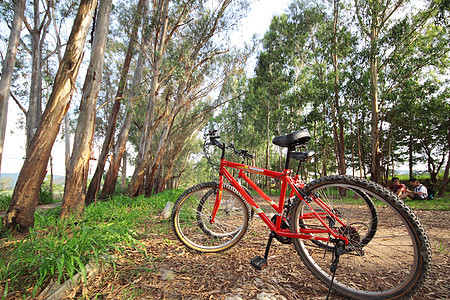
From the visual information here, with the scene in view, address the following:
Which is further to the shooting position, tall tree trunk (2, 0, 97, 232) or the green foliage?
the green foliage

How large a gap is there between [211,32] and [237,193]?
Answer: 928cm

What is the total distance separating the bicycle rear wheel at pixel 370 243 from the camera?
1.36m

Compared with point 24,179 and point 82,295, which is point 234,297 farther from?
point 24,179

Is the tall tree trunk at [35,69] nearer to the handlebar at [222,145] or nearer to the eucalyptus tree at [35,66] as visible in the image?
the eucalyptus tree at [35,66]

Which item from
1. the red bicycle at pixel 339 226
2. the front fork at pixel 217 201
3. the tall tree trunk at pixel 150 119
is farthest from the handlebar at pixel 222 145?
the tall tree trunk at pixel 150 119

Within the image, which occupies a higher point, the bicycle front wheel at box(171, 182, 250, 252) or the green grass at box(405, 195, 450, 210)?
the bicycle front wheel at box(171, 182, 250, 252)

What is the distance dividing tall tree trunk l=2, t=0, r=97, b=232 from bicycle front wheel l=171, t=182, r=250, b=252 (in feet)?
6.95

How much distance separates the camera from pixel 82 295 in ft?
4.98

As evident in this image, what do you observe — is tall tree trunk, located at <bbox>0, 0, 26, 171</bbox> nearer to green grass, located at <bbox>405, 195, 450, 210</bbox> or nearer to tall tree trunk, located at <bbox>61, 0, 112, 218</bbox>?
tall tree trunk, located at <bbox>61, 0, 112, 218</bbox>

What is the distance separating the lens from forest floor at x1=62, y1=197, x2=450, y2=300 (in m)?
1.53

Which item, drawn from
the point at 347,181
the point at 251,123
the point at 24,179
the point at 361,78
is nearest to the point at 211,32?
the point at 361,78

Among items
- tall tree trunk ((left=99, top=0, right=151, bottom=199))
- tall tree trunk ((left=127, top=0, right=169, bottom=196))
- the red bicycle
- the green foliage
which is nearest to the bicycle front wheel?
the red bicycle

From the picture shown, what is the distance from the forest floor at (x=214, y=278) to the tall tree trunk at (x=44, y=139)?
1.80 m

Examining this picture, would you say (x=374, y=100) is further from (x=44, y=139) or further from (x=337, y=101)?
(x=44, y=139)
